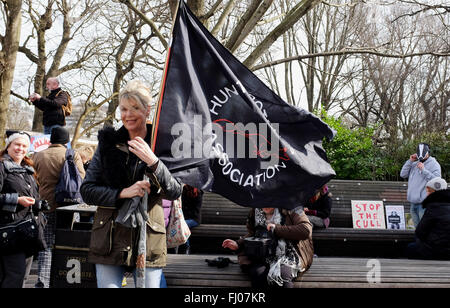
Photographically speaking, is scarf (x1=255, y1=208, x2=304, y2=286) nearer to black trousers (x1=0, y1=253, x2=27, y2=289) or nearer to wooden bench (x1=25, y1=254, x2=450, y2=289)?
wooden bench (x1=25, y1=254, x2=450, y2=289)

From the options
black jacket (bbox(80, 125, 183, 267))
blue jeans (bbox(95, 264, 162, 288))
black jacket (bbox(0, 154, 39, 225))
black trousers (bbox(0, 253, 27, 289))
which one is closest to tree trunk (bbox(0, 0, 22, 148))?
black jacket (bbox(0, 154, 39, 225))

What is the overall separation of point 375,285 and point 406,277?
0.56 metres

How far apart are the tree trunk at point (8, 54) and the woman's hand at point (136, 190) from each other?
32.4ft

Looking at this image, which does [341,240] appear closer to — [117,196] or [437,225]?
[437,225]

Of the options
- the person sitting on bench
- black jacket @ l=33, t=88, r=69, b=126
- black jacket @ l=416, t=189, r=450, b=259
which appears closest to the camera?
black jacket @ l=416, t=189, r=450, b=259

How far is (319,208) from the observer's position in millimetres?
7387

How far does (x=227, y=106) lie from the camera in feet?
11.6

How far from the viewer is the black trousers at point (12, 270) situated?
13.1ft

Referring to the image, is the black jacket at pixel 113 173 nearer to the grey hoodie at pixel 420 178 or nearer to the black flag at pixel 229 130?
the black flag at pixel 229 130

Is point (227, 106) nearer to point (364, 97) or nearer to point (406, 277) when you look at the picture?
point (406, 277)

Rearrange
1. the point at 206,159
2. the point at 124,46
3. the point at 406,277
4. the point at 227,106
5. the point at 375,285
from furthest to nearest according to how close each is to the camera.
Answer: the point at 124,46, the point at 406,277, the point at 375,285, the point at 227,106, the point at 206,159

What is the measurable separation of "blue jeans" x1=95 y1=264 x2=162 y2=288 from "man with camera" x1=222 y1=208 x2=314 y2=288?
1.59m

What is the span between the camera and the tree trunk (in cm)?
1137
